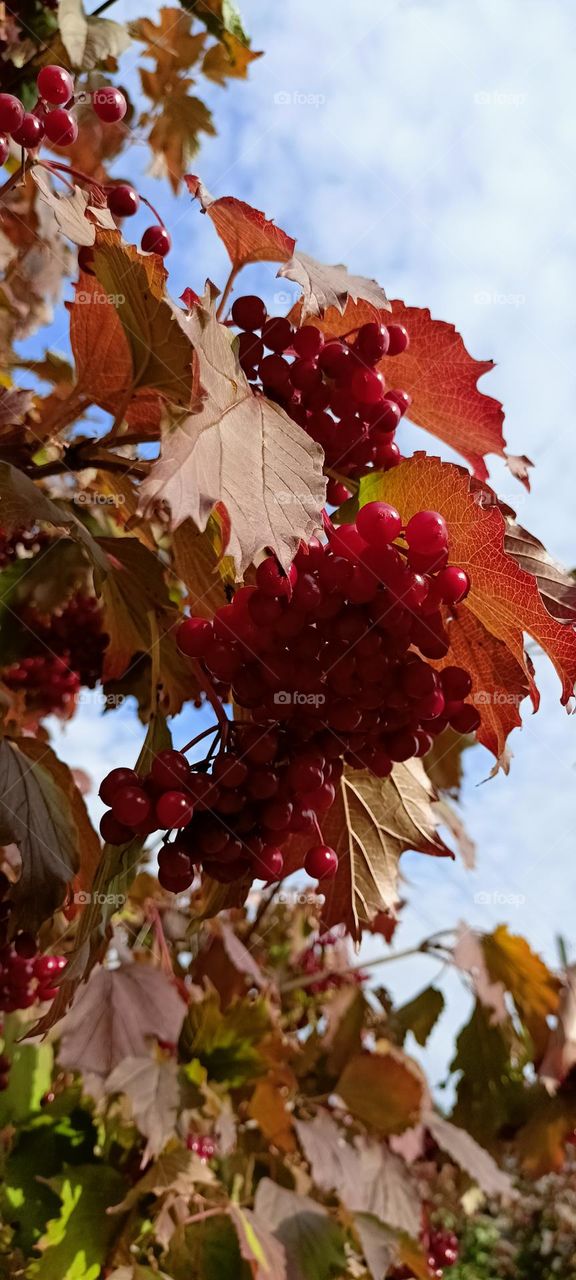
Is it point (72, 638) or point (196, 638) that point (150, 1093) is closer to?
point (72, 638)

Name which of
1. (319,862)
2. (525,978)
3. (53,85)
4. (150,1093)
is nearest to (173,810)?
(319,862)

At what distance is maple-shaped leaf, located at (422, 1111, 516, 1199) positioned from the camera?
1.73 meters

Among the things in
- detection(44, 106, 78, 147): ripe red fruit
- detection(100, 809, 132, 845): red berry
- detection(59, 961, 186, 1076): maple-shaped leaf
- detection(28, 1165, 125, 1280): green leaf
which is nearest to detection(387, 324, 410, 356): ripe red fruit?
detection(44, 106, 78, 147): ripe red fruit

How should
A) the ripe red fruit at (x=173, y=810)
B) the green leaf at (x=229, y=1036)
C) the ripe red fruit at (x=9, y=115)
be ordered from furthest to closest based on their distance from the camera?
the green leaf at (x=229, y=1036) < the ripe red fruit at (x=9, y=115) < the ripe red fruit at (x=173, y=810)

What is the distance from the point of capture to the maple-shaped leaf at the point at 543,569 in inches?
26.0

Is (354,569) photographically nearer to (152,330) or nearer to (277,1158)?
(152,330)

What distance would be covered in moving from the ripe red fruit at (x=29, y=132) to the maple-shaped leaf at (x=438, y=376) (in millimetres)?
259

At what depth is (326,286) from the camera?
63cm

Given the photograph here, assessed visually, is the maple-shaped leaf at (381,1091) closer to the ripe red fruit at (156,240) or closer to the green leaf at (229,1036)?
the green leaf at (229,1036)

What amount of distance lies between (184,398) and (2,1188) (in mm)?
1154

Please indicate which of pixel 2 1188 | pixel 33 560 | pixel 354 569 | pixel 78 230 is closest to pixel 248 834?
pixel 354 569

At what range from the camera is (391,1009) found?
2.35 meters

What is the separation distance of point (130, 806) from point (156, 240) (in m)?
0.51

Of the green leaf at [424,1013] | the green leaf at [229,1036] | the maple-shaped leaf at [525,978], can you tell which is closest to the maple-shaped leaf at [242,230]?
the green leaf at [229,1036]
